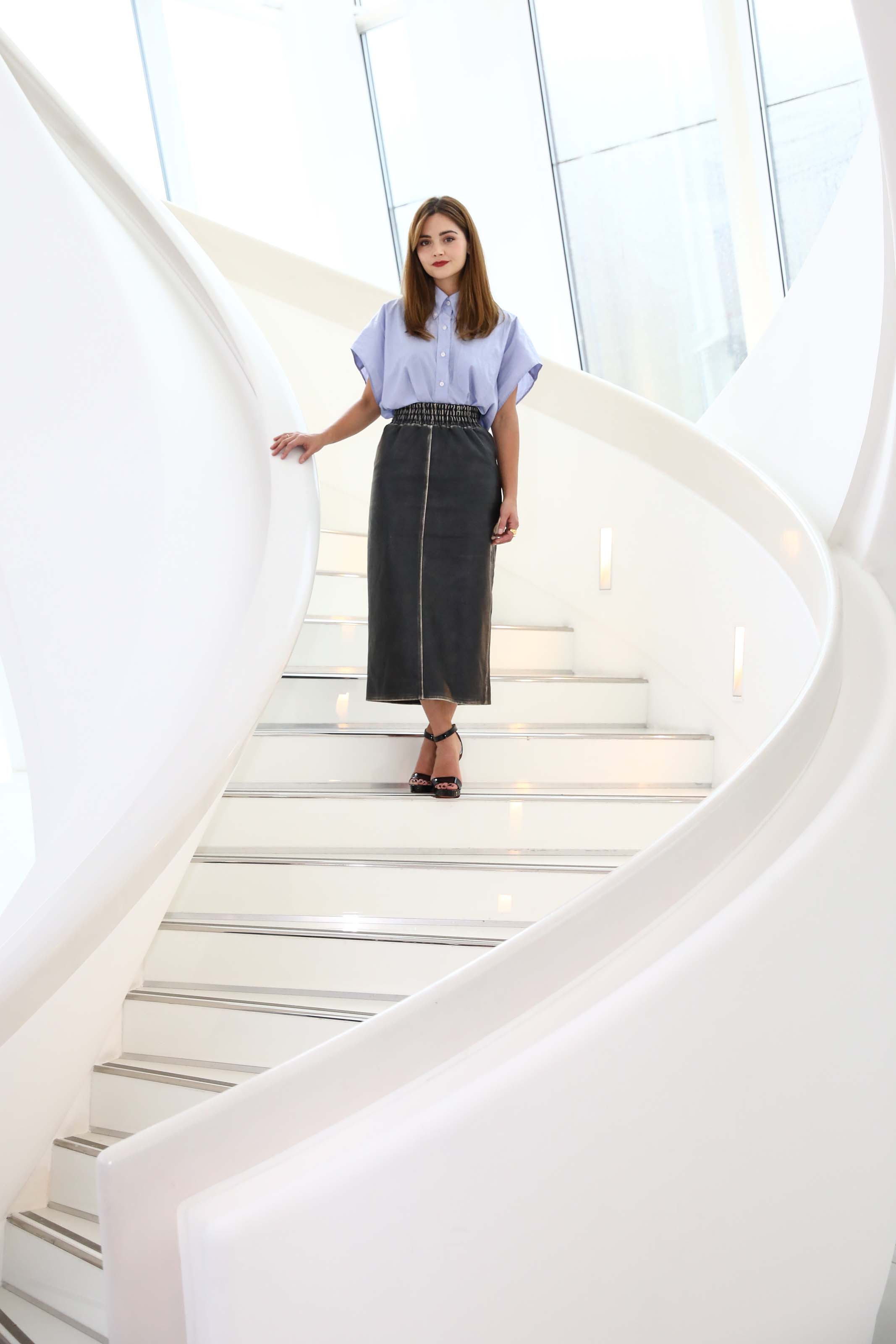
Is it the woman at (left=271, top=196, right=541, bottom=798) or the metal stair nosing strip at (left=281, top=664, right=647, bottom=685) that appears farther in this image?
the metal stair nosing strip at (left=281, top=664, right=647, bottom=685)

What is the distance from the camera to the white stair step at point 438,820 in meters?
2.50

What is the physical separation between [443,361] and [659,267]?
3.63 metres

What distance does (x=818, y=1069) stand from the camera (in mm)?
1687

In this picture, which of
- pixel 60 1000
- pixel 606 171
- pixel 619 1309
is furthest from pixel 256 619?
pixel 606 171

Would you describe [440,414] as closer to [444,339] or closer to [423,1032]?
[444,339]

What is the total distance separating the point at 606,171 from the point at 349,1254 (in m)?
5.75

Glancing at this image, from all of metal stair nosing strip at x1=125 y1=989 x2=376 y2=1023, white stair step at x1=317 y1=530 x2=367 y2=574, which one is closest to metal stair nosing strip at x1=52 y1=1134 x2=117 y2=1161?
metal stair nosing strip at x1=125 y1=989 x2=376 y2=1023

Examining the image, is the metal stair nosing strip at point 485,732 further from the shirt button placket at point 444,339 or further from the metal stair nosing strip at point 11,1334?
the metal stair nosing strip at point 11,1334

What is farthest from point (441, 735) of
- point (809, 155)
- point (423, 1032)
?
point (809, 155)

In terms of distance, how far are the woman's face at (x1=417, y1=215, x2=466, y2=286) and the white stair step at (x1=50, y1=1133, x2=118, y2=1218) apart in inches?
76.9

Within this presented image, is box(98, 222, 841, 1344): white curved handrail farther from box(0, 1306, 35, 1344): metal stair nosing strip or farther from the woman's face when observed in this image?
the woman's face

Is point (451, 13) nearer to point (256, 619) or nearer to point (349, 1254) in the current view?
point (256, 619)

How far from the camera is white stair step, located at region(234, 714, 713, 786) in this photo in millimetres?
2719

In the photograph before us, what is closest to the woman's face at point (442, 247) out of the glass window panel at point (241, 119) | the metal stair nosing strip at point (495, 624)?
the metal stair nosing strip at point (495, 624)
